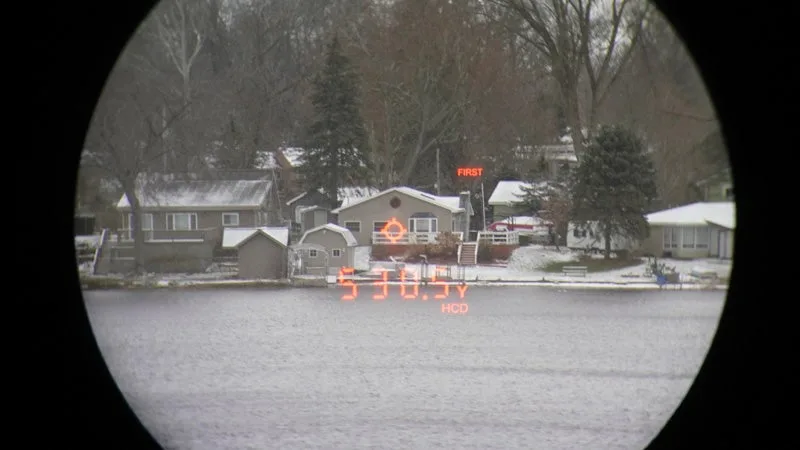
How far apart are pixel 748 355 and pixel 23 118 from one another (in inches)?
96.0

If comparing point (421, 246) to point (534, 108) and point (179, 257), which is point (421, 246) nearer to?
point (534, 108)

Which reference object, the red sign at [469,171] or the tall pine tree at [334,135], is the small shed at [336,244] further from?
the red sign at [469,171]

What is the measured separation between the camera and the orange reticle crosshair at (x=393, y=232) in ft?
26.3

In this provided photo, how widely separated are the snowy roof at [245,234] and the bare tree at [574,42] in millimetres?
2954

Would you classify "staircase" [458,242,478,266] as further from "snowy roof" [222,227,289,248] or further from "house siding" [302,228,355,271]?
"snowy roof" [222,227,289,248]

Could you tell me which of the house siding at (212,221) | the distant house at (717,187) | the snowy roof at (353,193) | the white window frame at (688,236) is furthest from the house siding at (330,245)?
the distant house at (717,187)

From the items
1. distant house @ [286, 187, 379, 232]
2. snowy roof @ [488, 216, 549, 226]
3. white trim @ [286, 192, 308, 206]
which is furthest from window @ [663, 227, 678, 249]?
white trim @ [286, 192, 308, 206]

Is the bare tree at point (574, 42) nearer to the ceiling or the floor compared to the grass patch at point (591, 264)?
nearer to the ceiling

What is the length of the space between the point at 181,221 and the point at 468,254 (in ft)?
9.41

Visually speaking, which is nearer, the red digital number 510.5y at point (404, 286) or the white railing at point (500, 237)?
the white railing at point (500, 237)

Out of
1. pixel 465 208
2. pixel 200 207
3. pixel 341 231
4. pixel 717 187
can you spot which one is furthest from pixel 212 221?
pixel 717 187

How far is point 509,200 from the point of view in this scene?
823 centimetres

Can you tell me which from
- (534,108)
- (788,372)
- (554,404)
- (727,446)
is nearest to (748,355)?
(788,372)

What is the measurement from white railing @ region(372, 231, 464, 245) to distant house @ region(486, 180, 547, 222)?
42 centimetres
